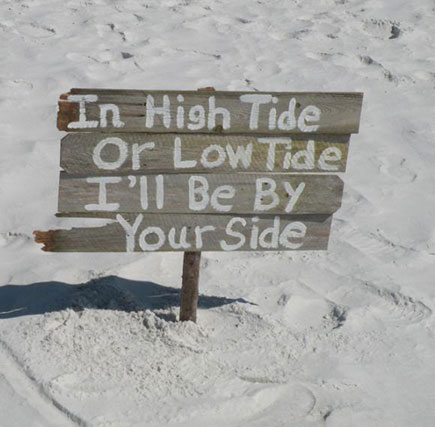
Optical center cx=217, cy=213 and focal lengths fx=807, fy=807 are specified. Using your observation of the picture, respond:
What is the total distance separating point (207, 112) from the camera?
9.02ft

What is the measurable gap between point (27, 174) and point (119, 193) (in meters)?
1.38

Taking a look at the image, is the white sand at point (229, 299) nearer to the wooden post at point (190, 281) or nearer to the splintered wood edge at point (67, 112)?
the wooden post at point (190, 281)

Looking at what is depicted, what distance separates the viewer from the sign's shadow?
10.2 ft

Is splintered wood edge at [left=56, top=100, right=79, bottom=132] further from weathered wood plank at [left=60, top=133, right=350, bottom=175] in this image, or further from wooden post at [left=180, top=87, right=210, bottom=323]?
wooden post at [left=180, top=87, right=210, bottom=323]

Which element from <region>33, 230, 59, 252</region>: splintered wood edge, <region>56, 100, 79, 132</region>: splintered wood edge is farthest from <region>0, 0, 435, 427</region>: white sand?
<region>56, 100, 79, 132</region>: splintered wood edge

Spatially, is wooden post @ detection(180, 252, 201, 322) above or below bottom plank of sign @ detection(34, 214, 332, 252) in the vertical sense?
below

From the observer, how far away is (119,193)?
2814mm

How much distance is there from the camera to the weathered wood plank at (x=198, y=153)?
9.02 feet

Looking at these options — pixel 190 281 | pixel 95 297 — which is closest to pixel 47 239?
pixel 95 297

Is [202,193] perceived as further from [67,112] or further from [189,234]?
[67,112]

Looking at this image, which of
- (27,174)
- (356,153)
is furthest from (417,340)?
(27,174)

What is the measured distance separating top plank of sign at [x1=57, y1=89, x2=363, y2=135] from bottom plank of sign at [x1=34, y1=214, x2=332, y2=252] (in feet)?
1.08

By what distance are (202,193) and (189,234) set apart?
163 mm

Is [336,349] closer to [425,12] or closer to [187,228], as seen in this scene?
[187,228]
